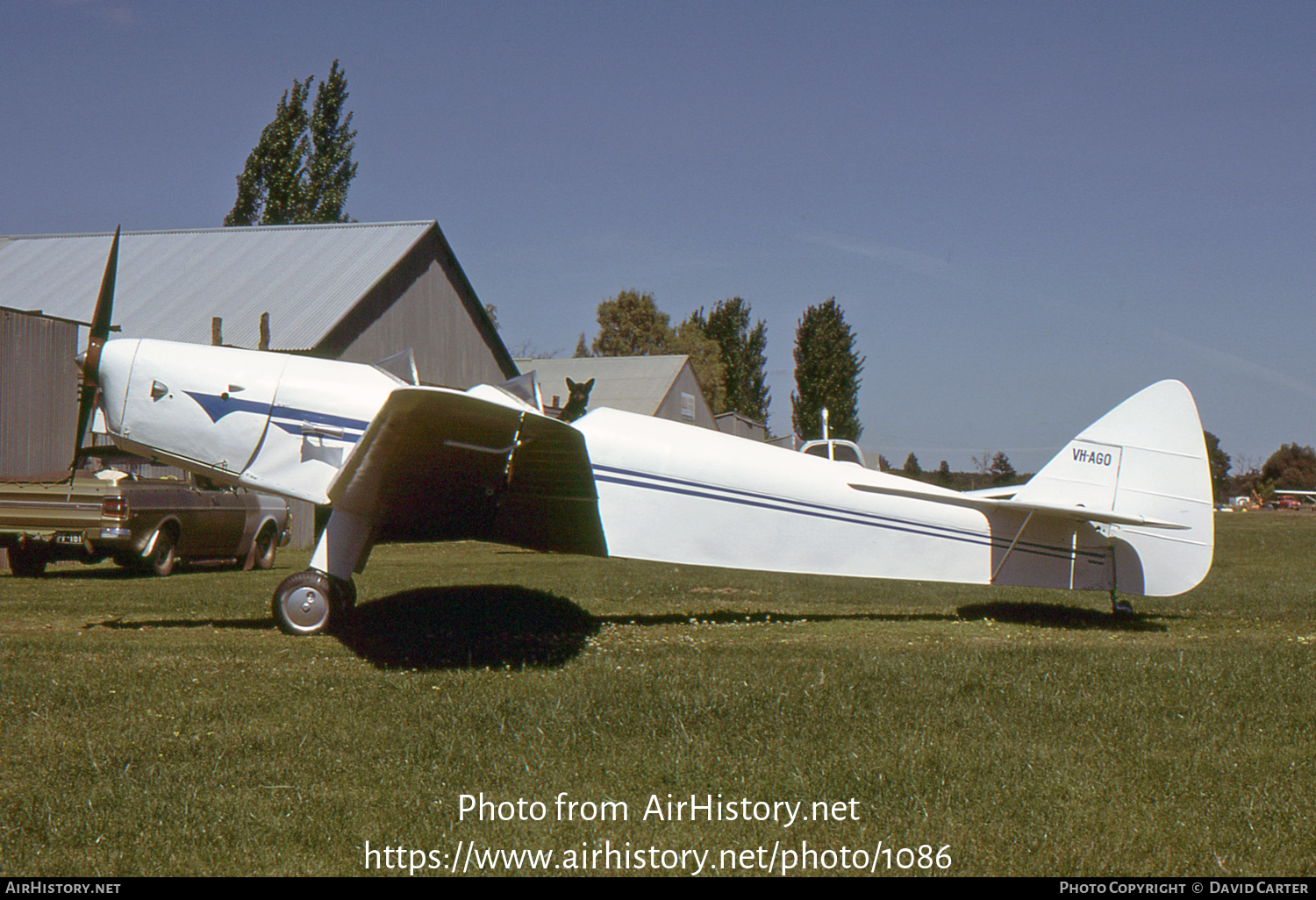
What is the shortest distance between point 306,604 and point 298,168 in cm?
3426

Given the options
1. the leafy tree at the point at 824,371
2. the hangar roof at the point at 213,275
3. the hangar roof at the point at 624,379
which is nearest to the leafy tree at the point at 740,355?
the leafy tree at the point at 824,371

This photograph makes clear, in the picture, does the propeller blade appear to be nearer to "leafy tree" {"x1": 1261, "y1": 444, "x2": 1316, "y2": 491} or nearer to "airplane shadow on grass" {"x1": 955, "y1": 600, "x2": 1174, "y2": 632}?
"airplane shadow on grass" {"x1": 955, "y1": 600, "x2": 1174, "y2": 632}

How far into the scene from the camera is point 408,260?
76.6 feet

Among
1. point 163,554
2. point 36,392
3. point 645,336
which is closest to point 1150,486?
point 163,554

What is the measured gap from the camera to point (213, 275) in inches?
937

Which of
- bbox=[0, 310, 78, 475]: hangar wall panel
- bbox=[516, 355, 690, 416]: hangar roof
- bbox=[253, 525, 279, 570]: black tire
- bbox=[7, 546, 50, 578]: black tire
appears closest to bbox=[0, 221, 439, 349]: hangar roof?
bbox=[0, 310, 78, 475]: hangar wall panel

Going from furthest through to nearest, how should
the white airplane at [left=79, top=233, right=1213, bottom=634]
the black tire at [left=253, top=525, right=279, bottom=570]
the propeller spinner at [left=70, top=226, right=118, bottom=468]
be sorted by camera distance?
the black tire at [left=253, top=525, right=279, bottom=570]
the propeller spinner at [left=70, top=226, right=118, bottom=468]
the white airplane at [left=79, top=233, right=1213, bottom=634]

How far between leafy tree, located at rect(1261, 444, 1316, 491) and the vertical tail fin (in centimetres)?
8258

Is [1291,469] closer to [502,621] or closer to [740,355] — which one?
[740,355]

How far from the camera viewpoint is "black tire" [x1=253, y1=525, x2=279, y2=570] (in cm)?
1527

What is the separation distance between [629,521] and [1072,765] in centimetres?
425

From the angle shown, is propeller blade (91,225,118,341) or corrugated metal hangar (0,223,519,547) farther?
corrugated metal hangar (0,223,519,547)

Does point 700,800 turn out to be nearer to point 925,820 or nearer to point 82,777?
point 925,820
